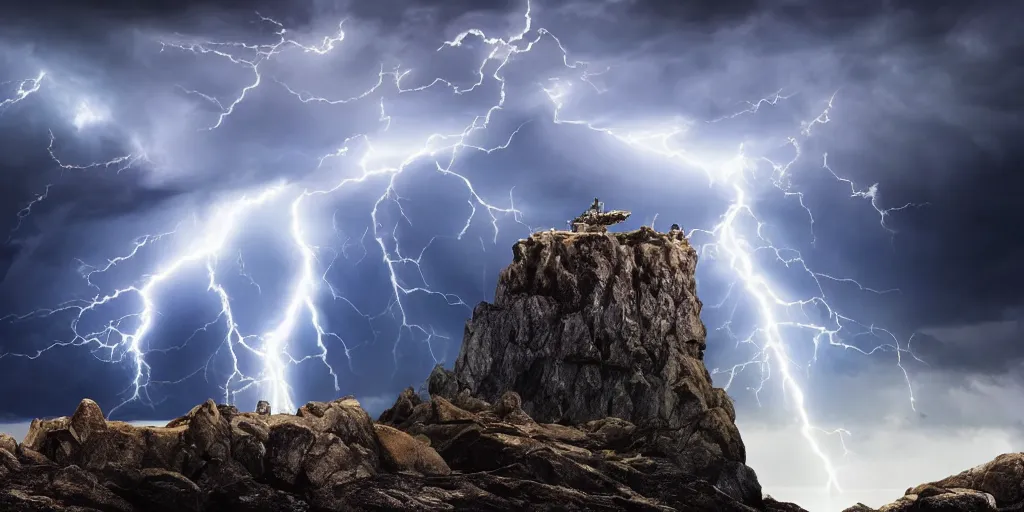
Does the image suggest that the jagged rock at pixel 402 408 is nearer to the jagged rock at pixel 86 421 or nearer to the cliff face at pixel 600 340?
the cliff face at pixel 600 340

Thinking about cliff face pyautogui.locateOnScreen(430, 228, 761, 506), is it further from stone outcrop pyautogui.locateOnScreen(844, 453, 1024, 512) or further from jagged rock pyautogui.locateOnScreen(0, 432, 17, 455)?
jagged rock pyautogui.locateOnScreen(0, 432, 17, 455)

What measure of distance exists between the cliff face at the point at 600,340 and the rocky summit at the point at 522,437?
0.12 m

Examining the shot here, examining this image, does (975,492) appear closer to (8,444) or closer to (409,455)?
(409,455)

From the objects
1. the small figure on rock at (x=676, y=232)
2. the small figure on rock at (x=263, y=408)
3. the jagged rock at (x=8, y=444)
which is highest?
the small figure on rock at (x=676, y=232)

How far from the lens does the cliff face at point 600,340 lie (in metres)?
96.9

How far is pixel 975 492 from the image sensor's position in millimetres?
86062

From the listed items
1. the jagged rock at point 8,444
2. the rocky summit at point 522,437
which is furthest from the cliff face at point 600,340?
the jagged rock at point 8,444

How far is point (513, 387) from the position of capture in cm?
10156


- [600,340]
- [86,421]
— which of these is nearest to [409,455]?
[86,421]

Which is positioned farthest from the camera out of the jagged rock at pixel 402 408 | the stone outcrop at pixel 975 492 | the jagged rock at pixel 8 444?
the jagged rock at pixel 402 408

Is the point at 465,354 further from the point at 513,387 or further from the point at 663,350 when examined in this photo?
the point at 663,350

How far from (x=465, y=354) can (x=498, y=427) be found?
49.1 ft

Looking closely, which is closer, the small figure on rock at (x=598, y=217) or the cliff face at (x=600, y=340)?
the cliff face at (x=600, y=340)

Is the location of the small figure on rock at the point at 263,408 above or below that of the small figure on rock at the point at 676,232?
below
